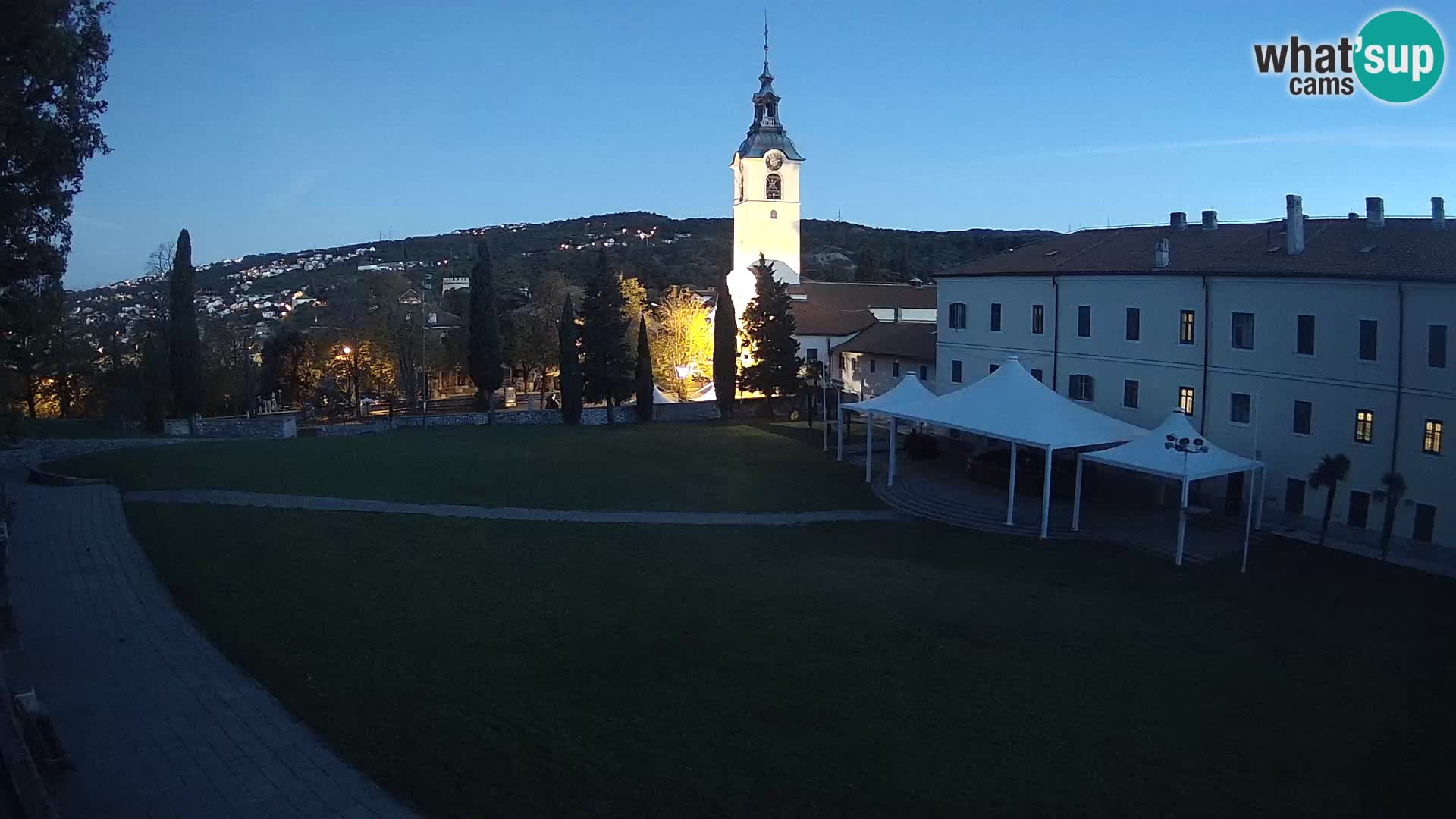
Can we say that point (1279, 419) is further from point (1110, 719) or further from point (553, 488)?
point (553, 488)

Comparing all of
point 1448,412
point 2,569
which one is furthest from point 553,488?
point 1448,412

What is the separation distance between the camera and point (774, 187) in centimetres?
5162

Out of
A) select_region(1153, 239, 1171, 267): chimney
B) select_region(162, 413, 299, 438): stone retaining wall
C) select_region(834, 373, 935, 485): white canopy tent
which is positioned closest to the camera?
select_region(1153, 239, 1171, 267): chimney

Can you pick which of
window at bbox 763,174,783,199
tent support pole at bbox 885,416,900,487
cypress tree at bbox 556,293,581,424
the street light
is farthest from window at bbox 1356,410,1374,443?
window at bbox 763,174,783,199

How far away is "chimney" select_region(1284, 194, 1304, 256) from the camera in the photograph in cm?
2091

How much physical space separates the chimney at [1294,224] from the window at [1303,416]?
3.52m

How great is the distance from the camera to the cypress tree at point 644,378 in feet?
124

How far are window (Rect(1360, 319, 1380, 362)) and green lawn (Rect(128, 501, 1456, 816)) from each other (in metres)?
4.38

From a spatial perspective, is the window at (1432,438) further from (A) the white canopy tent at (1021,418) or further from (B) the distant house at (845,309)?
(B) the distant house at (845,309)

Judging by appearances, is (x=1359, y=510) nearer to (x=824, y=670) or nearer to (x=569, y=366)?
(x=824, y=670)

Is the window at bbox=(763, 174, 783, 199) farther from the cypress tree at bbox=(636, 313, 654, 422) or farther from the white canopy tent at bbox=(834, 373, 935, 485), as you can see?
the white canopy tent at bbox=(834, 373, 935, 485)

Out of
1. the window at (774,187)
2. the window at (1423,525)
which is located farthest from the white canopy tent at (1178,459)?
the window at (774,187)

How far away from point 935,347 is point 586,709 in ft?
87.2

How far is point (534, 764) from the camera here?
27.4ft
